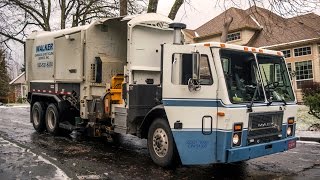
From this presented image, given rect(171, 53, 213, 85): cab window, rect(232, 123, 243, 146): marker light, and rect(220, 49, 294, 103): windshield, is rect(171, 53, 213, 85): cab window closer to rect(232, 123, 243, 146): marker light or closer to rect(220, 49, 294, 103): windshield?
rect(220, 49, 294, 103): windshield

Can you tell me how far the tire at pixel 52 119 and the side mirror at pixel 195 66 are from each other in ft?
19.9

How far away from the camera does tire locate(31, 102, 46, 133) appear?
12.4m

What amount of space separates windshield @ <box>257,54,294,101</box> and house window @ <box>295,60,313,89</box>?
20.0 metres

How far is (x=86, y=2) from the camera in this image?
30.8 m

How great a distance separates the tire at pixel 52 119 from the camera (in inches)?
453

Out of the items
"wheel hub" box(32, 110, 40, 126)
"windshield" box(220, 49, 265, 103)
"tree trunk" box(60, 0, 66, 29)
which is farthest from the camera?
"tree trunk" box(60, 0, 66, 29)

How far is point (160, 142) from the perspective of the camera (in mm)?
7477

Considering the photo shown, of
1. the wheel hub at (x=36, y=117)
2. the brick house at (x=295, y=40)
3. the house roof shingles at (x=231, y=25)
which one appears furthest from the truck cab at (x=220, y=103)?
the house roof shingles at (x=231, y=25)

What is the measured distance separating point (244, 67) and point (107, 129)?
3.81m

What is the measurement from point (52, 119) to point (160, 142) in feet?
18.3

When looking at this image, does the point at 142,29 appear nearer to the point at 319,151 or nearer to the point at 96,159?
the point at 96,159

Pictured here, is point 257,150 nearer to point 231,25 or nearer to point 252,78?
point 252,78

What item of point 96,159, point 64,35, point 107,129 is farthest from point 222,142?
point 64,35

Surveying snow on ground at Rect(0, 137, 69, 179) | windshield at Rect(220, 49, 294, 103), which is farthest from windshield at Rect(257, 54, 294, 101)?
snow on ground at Rect(0, 137, 69, 179)
